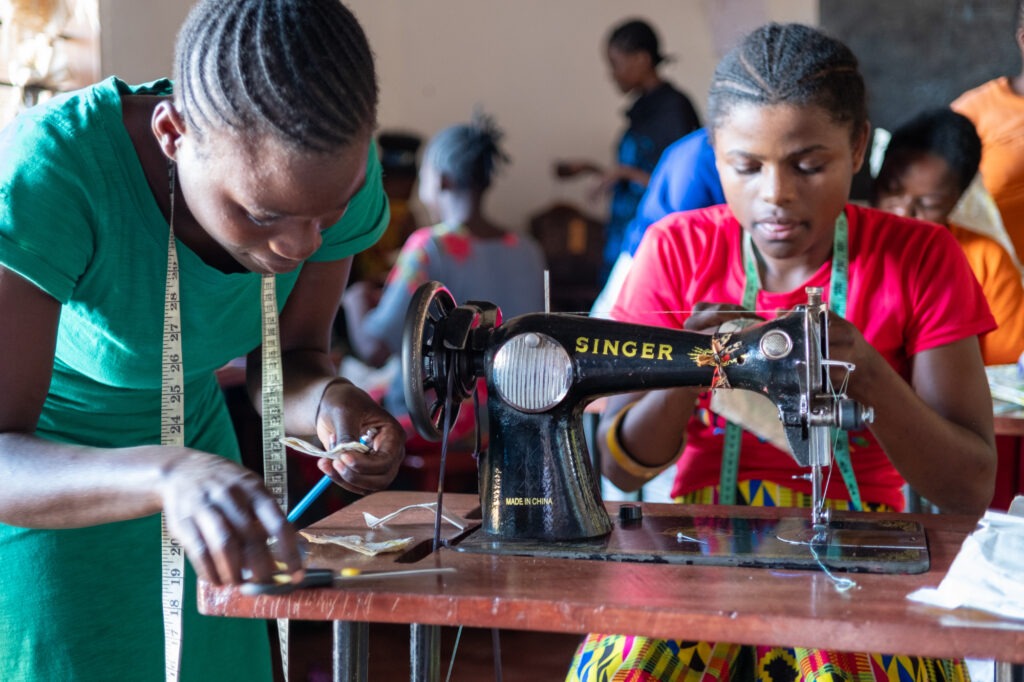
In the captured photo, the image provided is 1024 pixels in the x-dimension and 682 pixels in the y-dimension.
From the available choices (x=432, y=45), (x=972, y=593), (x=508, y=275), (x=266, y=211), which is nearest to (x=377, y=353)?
(x=508, y=275)

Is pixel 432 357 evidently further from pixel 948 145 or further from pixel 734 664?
pixel 948 145

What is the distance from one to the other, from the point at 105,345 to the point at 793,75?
1.04 m

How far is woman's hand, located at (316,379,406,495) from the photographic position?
139 centimetres

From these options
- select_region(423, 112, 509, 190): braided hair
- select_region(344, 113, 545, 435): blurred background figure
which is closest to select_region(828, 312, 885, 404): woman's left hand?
select_region(344, 113, 545, 435): blurred background figure

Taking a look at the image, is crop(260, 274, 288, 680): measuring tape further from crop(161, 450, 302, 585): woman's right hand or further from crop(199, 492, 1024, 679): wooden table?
crop(161, 450, 302, 585): woman's right hand

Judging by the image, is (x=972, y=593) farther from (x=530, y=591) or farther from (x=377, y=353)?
(x=377, y=353)

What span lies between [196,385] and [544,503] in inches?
21.1

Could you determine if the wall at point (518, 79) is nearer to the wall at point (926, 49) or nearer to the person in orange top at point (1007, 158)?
the wall at point (926, 49)

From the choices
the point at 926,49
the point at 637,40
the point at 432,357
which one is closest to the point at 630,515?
the point at 432,357

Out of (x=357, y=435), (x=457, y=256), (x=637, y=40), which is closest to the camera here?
(x=357, y=435)

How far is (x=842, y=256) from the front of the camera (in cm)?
179

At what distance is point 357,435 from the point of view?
1.44 m

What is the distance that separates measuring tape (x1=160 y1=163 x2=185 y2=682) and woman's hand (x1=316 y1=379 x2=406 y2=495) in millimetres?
183

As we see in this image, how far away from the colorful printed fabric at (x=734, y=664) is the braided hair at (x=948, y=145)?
5.57 ft
